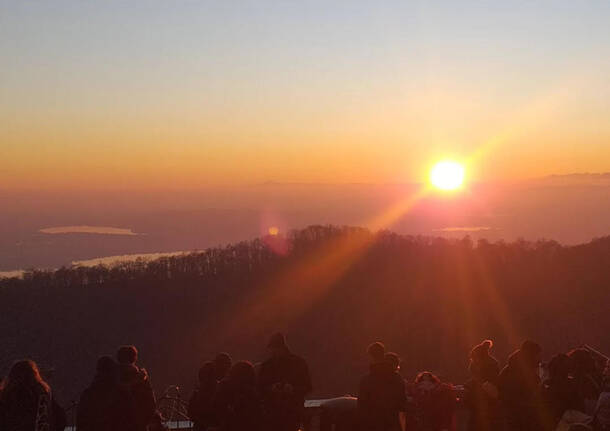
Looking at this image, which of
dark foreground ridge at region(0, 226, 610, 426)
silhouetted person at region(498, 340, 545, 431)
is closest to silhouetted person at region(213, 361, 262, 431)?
silhouetted person at region(498, 340, 545, 431)

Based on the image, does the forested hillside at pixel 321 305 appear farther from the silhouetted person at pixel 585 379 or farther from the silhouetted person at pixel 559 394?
the silhouetted person at pixel 559 394

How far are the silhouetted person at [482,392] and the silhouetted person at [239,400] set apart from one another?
2.69m

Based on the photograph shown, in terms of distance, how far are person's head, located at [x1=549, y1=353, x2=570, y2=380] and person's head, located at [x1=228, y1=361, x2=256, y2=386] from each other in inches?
142

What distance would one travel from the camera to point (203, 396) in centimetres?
905

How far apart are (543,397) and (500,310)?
8562cm

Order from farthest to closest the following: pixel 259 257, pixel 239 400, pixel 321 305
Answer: pixel 259 257 < pixel 321 305 < pixel 239 400

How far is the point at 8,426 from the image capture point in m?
7.91

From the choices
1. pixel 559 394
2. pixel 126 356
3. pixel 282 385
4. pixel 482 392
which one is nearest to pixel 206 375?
pixel 282 385

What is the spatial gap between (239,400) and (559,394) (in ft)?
12.5

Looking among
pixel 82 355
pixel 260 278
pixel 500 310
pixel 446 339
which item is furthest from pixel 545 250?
pixel 82 355

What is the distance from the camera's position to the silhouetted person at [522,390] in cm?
908

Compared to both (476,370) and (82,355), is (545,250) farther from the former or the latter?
(476,370)

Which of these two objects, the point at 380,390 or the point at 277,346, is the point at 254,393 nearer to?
the point at 277,346

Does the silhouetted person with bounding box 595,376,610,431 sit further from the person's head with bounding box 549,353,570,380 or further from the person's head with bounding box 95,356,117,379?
the person's head with bounding box 95,356,117,379
